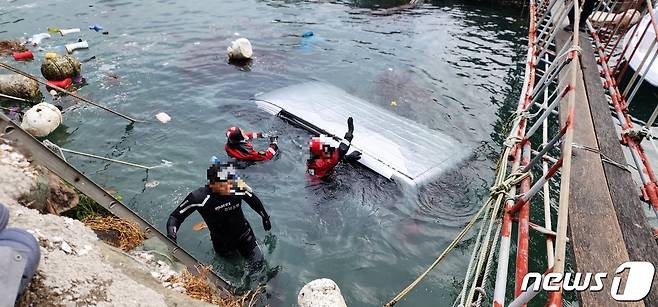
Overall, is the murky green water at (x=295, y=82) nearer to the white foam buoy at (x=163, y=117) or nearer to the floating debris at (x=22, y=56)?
the white foam buoy at (x=163, y=117)

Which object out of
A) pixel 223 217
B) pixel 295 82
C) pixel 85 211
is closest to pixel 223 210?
pixel 223 217

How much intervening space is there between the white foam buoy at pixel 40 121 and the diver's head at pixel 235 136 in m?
4.39

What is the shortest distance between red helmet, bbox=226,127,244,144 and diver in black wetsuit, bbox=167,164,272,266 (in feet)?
8.34

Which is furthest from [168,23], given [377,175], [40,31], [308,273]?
[308,273]

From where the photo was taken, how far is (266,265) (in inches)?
268

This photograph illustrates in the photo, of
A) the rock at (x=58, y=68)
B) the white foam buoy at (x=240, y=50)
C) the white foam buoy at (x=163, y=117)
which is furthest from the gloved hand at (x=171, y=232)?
the white foam buoy at (x=240, y=50)

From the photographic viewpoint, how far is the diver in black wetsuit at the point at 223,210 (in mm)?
5648

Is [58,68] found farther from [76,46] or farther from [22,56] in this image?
[76,46]

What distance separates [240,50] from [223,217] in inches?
344

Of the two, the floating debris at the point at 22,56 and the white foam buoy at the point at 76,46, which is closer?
the floating debris at the point at 22,56

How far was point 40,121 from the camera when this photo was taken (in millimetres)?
9125

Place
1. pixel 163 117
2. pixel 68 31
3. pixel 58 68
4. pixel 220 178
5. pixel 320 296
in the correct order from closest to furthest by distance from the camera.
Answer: pixel 320 296 → pixel 220 178 → pixel 163 117 → pixel 58 68 → pixel 68 31

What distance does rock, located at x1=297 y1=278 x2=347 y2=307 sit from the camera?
5.16 metres

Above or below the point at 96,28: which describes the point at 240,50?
above
